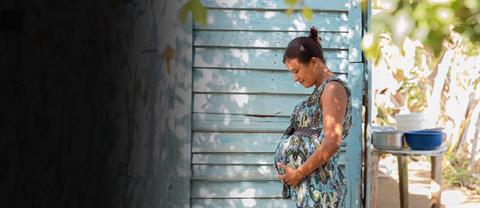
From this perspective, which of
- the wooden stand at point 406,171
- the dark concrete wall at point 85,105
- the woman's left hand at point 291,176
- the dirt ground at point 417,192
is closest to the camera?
the woman's left hand at point 291,176

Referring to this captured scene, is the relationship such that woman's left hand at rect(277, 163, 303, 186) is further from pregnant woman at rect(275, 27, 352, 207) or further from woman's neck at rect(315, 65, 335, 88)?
woman's neck at rect(315, 65, 335, 88)

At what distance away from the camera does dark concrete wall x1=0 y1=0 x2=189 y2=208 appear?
429 cm

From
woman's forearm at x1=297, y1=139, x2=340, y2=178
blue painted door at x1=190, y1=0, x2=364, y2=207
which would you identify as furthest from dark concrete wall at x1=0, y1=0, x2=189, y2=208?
woman's forearm at x1=297, y1=139, x2=340, y2=178

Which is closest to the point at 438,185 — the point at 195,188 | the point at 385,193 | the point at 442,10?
the point at 385,193

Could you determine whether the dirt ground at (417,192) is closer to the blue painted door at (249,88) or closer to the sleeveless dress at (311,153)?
the blue painted door at (249,88)

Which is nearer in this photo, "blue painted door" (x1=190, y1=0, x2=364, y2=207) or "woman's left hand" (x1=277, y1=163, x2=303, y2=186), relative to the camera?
"woman's left hand" (x1=277, y1=163, x2=303, y2=186)

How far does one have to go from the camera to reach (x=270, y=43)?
4.42 m

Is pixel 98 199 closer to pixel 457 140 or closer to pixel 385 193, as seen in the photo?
pixel 385 193

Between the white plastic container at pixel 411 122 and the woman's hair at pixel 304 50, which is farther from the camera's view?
the white plastic container at pixel 411 122

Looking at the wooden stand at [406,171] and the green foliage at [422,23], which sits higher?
the green foliage at [422,23]

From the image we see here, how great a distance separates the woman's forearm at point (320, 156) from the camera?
10.4ft

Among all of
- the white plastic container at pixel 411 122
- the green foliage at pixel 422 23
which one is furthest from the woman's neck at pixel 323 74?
the white plastic container at pixel 411 122

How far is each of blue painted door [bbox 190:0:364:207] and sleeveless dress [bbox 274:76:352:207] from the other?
106cm

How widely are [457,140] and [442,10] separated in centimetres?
894
